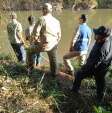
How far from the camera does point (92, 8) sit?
197ft

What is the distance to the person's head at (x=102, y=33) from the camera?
896 centimetres

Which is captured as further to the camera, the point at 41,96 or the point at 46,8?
the point at 46,8

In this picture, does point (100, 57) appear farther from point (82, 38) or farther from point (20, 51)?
point (20, 51)

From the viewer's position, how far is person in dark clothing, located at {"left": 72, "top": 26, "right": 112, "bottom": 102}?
9016 millimetres

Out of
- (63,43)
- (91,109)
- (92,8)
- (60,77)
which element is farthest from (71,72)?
(92,8)

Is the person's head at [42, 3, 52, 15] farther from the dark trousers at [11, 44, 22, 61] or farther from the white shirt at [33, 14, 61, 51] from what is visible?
the dark trousers at [11, 44, 22, 61]

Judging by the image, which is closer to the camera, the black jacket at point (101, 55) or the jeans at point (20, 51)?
the black jacket at point (101, 55)

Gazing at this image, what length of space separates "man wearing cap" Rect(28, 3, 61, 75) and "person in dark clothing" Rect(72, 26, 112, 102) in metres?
1.08

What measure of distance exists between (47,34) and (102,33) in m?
1.54

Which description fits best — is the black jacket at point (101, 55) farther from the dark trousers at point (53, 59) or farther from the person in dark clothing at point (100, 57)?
the dark trousers at point (53, 59)

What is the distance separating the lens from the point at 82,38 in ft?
36.2

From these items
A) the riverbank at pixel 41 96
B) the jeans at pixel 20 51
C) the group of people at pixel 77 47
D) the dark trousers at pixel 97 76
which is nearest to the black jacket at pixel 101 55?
the group of people at pixel 77 47

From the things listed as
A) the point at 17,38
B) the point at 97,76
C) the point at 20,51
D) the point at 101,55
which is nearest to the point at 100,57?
the point at 101,55

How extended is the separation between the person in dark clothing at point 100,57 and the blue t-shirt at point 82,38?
66.5 inches
